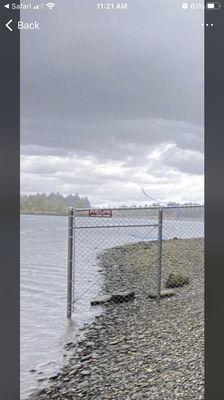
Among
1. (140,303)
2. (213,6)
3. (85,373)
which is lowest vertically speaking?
(85,373)

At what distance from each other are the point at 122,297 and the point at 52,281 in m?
0.18

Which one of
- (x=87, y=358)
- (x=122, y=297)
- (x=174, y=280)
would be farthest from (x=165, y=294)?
(x=87, y=358)

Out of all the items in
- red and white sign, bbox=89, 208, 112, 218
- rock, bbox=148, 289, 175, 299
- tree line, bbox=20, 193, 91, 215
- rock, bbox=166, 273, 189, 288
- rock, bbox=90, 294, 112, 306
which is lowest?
rock, bbox=90, 294, 112, 306

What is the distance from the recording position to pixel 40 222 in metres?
0.89

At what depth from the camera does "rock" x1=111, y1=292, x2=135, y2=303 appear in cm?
104

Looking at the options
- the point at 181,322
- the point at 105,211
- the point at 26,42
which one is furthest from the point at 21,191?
the point at 181,322

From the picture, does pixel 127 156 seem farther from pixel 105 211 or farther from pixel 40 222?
pixel 40 222

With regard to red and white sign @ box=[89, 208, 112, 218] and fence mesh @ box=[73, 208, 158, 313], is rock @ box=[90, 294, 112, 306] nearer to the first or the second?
fence mesh @ box=[73, 208, 158, 313]

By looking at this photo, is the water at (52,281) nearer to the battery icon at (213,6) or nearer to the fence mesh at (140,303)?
the fence mesh at (140,303)

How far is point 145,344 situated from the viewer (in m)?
1.01

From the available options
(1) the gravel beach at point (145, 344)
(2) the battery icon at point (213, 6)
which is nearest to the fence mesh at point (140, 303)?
(1) the gravel beach at point (145, 344)

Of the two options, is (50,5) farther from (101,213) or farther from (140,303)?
(140,303)

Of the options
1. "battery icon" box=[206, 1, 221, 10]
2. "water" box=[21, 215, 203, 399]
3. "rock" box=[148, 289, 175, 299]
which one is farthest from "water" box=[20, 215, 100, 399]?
"battery icon" box=[206, 1, 221, 10]

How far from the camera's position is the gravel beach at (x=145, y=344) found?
3.01ft
